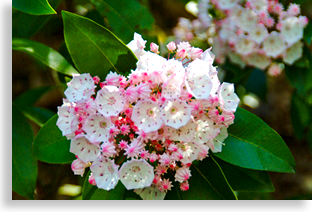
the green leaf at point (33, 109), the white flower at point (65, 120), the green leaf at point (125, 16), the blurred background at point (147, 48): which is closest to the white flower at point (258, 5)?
the blurred background at point (147, 48)

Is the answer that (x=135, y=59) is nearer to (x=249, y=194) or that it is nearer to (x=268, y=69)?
(x=268, y=69)

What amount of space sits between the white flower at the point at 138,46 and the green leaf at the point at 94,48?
0.04 m

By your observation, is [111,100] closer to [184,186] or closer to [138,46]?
[138,46]

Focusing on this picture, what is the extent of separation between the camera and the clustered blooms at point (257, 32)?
76.1 inches

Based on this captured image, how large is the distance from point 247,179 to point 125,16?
A: 4.07 ft

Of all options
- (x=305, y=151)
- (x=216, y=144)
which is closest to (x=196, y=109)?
(x=216, y=144)

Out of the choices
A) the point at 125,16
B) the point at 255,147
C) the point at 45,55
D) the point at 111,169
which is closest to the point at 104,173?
the point at 111,169

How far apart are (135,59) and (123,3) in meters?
0.72

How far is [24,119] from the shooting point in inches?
75.6

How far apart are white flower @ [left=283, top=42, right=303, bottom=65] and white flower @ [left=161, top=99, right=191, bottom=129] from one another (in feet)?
3.99

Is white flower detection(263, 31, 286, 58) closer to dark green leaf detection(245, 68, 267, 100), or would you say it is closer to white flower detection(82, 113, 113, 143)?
dark green leaf detection(245, 68, 267, 100)

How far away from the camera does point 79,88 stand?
1.26 meters

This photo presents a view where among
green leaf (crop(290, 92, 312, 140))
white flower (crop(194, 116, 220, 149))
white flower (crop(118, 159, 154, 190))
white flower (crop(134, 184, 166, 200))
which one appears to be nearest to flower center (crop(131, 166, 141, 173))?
white flower (crop(118, 159, 154, 190))

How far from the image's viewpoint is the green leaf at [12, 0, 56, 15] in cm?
136
